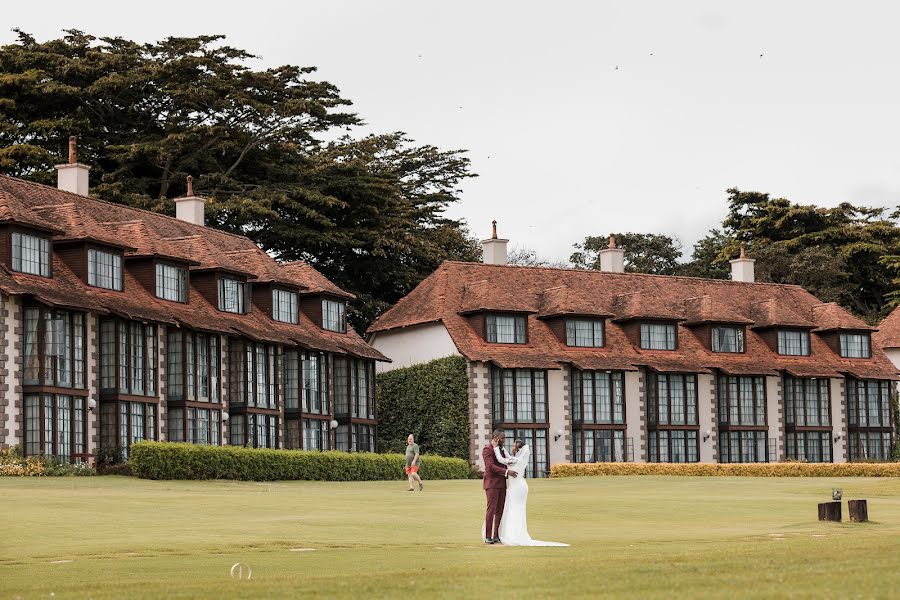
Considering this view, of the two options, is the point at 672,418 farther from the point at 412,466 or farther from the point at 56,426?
the point at 56,426

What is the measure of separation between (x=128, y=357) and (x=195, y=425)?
3.74 m

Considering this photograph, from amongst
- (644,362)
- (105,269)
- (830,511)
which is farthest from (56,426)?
(644,362)

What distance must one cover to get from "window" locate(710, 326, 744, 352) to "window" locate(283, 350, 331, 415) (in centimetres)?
1837

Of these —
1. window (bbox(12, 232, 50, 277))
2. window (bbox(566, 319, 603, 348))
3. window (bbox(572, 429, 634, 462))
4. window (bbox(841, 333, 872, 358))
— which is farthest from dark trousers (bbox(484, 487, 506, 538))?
window (bbox(841, 333, 872, 358))

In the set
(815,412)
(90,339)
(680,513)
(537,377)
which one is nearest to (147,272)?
(90,339)

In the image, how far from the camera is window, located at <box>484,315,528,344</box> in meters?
57.7

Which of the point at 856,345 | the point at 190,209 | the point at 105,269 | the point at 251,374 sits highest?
the point at 190,209

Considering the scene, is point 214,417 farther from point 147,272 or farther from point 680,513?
point 680,513

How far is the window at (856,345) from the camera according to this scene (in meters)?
66.1

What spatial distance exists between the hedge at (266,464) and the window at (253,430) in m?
4.00

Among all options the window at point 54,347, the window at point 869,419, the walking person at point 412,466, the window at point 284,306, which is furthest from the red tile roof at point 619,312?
the window at point 54,347

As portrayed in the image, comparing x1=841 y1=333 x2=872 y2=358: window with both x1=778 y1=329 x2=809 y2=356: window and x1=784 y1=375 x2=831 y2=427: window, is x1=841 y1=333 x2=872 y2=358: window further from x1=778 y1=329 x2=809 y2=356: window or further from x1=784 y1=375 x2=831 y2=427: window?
x1=784 y1=375 x2=831 y2=427: window

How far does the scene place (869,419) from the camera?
6562 cm

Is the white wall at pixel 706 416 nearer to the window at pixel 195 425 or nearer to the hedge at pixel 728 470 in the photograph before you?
the hedge at pixel 728 470
